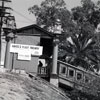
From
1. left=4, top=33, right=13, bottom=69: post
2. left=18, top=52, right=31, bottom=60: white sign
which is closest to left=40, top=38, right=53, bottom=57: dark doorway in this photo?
left=18, top=52, right=31, bottom=60: white sign

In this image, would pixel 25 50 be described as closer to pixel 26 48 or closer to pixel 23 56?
pixel 26 48

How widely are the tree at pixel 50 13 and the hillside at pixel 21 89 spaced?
21.1 m

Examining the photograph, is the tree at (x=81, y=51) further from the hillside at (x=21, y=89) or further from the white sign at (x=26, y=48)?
the hillside at (x=21, y=89)

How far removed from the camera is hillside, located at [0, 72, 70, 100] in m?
16.0

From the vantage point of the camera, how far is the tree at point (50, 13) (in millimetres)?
42969

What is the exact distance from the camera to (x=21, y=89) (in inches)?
694

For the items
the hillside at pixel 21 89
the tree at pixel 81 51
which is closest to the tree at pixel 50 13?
the tree at pixel 81 51

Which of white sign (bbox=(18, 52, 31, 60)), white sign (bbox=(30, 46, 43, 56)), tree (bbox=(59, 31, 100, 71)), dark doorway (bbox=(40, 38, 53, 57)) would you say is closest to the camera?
white sign (bbox=(30, 46, 43, 56))

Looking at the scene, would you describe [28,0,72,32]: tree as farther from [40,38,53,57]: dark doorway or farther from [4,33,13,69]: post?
[4,33,13,69]: post

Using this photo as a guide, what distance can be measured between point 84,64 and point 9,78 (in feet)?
81.5

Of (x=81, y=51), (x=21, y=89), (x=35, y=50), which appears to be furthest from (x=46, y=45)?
(x=21, y=89)

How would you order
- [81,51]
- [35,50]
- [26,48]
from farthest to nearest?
[81,51] < [35,50] < [26,48]

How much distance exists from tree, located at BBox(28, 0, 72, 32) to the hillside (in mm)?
21120

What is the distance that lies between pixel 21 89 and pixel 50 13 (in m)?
27.3
